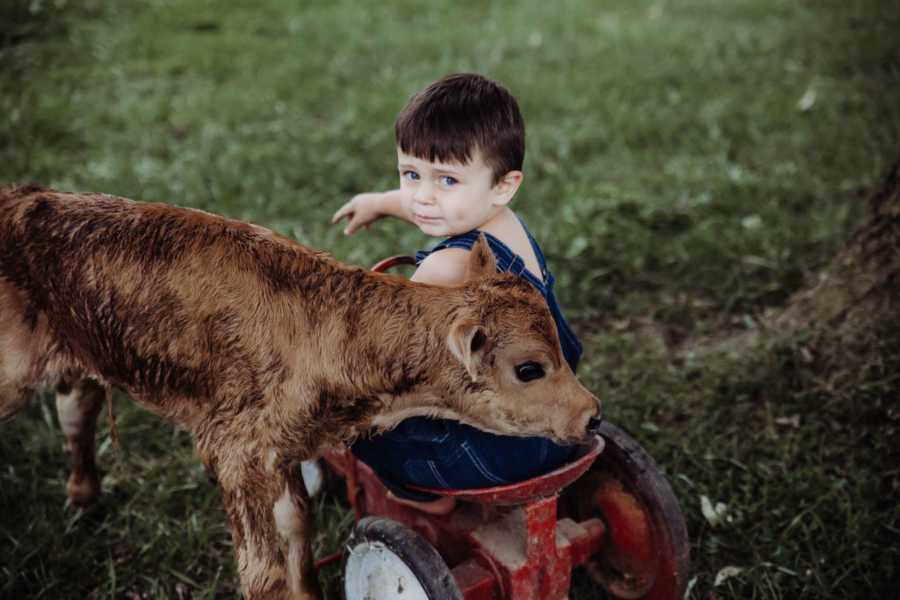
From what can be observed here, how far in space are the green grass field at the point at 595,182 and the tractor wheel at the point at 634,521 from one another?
284 mm

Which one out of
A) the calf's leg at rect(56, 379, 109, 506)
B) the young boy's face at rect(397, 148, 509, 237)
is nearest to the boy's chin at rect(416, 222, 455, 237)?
the young boy's face at rect(397, 148, 509, 237)

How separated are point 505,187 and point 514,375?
2.33ft

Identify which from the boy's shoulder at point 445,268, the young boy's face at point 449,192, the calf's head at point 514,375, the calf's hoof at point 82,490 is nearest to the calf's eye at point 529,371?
the calf's head at point 514,375

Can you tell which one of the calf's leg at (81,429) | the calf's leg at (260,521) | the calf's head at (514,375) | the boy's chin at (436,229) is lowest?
the calf's leg at (81,429)

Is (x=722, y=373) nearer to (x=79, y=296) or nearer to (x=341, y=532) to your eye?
(x=341, y=532)

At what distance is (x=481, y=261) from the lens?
8.79ft

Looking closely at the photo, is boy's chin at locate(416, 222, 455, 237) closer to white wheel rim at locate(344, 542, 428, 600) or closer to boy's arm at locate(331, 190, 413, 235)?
boy's arm at locate(331, 190, 413, 235)

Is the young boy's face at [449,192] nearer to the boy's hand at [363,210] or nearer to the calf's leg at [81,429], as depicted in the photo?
the boy's hand at [363,210]

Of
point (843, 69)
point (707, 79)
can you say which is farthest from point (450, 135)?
point (843, 69)

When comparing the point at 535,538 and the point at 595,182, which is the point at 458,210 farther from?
the point at 595,182

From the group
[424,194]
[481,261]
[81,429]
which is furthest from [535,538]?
[81,429]

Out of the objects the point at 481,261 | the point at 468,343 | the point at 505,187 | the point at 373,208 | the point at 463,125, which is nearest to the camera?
the point at 468,343

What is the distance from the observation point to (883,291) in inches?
160

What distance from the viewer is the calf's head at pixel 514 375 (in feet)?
8.25
